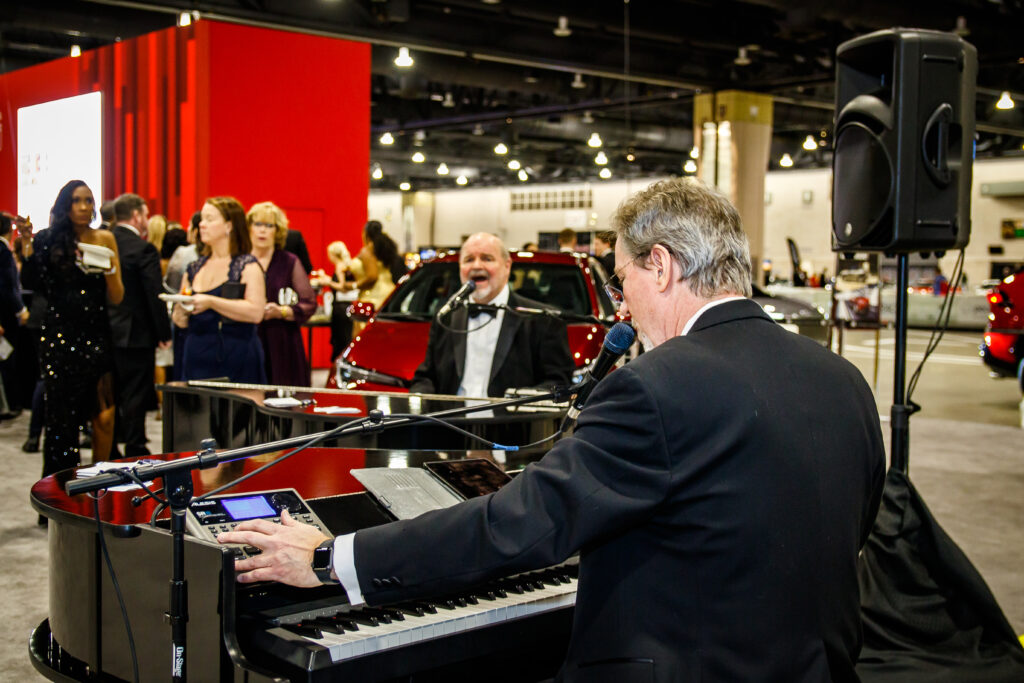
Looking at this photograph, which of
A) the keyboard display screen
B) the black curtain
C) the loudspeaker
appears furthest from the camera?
the loudspeaker

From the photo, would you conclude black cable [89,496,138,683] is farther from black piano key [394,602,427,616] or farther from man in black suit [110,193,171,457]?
man in black suit [110,193,171,457]

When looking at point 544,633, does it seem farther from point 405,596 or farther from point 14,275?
point 14,275

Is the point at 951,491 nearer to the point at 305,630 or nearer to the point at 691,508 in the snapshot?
the point at 691,508

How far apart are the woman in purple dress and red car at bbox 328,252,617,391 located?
1.39 feet

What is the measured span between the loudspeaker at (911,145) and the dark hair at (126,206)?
3.96m

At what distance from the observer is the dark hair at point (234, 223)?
508 centimetres

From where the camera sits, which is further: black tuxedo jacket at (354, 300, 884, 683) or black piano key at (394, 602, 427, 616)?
black piano key at (394, 602, 427, 616)

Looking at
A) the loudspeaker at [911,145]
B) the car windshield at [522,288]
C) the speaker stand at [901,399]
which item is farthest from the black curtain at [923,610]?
the car windshield at [522,288]

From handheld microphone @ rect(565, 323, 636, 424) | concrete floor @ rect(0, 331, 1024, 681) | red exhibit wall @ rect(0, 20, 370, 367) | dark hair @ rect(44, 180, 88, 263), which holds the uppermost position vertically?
red exhibit wall @ rect(0, 20, 370, 367)

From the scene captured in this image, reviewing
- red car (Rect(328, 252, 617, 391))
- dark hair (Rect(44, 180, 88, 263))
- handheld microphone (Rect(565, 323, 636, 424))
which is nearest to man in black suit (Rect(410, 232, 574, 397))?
red car (Rect(328, 252, 617, 391))

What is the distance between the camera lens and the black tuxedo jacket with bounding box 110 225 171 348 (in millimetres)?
5605

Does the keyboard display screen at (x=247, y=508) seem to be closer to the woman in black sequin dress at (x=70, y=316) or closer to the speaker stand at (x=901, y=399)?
the speaker stand at (x=901, y=399)

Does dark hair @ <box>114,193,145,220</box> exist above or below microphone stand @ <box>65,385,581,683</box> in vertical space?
above

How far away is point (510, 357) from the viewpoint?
14.4ft
